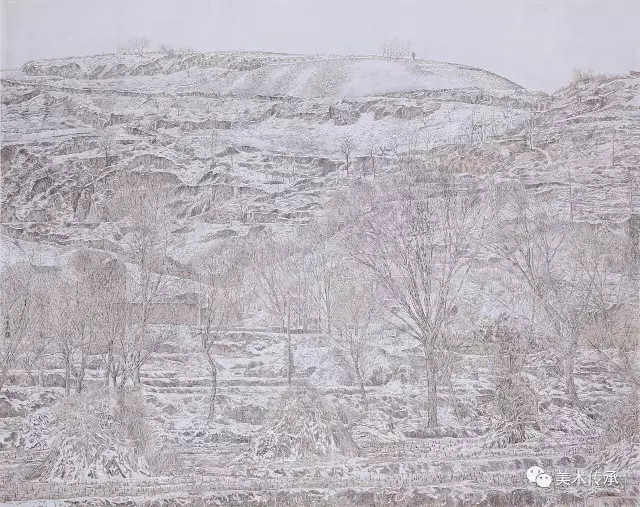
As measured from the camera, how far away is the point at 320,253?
6.43m

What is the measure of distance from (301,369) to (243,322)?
0.64 meters

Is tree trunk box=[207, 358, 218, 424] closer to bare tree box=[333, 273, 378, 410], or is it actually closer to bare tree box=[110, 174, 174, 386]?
bare tree box=[110, 174, 174, 386]

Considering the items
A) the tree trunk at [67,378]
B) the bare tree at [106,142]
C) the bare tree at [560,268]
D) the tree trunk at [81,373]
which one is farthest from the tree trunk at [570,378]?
the bare tree at [106,142]

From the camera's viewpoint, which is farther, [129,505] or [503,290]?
[503,290]

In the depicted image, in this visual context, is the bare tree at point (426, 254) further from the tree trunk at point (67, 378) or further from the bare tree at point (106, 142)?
the tree trunk at point (67, 378)

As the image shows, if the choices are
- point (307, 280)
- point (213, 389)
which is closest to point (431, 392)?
point (307, 280)

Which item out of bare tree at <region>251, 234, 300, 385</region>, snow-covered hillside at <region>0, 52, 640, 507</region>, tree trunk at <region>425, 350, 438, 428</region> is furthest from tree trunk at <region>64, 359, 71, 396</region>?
tree trunk at <region>425, 350, 438, 428</region>

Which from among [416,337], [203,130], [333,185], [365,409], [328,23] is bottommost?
[365,409]

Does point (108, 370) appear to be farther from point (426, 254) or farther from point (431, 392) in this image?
point (426, 254)

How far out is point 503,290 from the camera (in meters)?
6.45

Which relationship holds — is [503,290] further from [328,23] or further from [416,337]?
[328,23]

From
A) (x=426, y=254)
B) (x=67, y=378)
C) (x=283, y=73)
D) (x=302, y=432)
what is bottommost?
(x=302, y=432)

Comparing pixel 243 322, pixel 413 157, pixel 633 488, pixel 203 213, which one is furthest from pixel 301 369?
pixel 633 488

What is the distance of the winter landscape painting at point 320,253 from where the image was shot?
618 centimetres
